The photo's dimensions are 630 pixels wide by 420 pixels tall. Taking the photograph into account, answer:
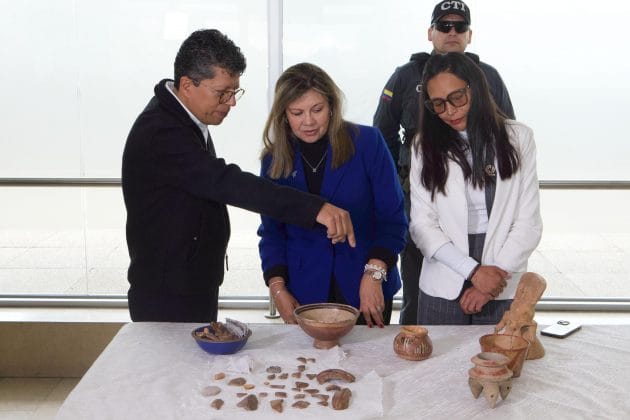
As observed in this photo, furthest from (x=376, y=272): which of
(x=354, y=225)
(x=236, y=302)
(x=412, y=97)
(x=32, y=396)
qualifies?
(x=32, y=396)

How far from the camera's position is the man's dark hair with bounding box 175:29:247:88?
2213mm

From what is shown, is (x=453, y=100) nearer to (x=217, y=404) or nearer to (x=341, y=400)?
(x=341, y=400)

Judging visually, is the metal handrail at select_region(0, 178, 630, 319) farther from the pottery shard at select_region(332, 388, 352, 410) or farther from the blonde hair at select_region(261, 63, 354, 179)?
the pottery shard at select_region(332, 388, 352, 410)

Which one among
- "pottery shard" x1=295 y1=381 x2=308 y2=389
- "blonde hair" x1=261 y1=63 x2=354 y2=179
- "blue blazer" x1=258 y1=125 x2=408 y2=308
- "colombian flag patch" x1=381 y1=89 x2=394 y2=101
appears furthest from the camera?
"colombian flag patch" x1=381 y1=89 x2=394 y2=101

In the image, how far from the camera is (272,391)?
181 cm

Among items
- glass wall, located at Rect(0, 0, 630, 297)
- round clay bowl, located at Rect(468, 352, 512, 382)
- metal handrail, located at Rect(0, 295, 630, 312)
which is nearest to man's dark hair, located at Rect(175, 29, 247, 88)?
round clay bowl, located at Rect(468, 352, 512, 382)

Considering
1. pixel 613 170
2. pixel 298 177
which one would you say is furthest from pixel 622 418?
pixel 613 170

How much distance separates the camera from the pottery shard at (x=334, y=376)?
1.84 m

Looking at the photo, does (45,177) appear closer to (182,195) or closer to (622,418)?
(182,195)

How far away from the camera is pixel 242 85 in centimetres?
410

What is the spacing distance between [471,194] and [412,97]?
102 centimetres

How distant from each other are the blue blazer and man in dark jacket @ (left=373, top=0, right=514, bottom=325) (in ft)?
2.57

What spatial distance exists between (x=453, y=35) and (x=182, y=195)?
62.3 inches

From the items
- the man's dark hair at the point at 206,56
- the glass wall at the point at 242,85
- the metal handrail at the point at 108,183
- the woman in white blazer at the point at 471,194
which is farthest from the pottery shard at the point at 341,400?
the metal handrail at the point at 108,183
